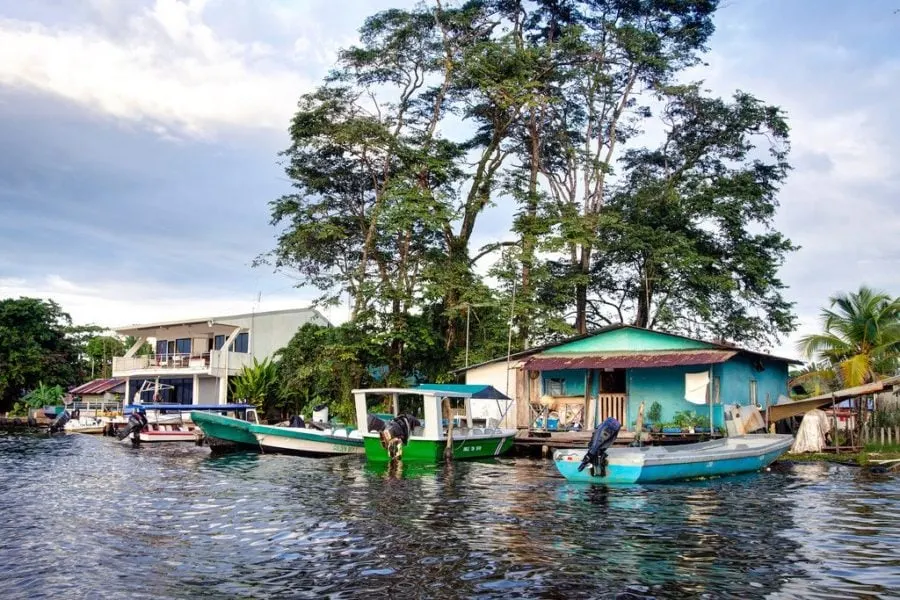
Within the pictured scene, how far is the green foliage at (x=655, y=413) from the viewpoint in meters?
27.3

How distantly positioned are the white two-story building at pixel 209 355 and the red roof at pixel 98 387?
9.68 feet

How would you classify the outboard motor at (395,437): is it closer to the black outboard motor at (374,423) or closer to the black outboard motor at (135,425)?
the black outboard motor at (374,423)

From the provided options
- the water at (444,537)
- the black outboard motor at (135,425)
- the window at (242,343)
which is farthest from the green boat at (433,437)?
the window at (242,343)

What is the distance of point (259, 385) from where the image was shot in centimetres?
4222

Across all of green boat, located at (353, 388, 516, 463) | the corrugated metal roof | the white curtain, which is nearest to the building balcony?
green boat, located at (353, 388, 516, 463)

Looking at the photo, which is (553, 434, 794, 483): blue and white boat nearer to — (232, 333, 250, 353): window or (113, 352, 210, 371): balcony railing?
(113, 352, 210, 371): balcony railing

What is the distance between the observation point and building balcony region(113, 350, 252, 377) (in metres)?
45.9

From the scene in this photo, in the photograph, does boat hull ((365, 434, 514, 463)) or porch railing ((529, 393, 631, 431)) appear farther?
porch railing ((529, 393, 631, 431))

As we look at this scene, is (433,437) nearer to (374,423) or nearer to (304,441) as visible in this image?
(374,423)

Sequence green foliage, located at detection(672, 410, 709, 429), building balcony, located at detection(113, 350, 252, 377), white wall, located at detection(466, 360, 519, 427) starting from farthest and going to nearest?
1. building balcony, located at detection(113, 350, 252, 377)
2. white wall, located at detection(466, 360, 519, 427)
3. green foliage, located at detection(672, 410, 709, 429)

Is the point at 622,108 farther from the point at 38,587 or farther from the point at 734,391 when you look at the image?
the point at 38,587

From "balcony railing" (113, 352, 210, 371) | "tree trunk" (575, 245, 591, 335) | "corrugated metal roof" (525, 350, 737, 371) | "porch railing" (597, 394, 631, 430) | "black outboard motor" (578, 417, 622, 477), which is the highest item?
"tree trunk" (575, 245, 591, 335)

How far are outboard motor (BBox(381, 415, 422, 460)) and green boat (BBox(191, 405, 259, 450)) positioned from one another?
6796 mm

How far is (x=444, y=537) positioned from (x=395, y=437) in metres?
11.9
